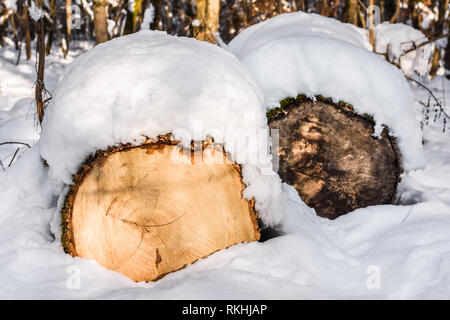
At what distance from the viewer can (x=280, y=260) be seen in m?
1.55

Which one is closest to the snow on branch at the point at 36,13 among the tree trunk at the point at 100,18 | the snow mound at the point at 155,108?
the snow mound at the point at 155,108

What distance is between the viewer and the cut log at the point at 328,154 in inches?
85.3

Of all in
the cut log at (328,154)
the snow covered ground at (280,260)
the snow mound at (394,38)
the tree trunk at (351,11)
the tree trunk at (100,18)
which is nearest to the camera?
the snow covered ground at (280,260)

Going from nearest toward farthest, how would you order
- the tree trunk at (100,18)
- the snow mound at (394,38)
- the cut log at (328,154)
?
the cut log at (328,154) < the snow mound at (394,38) < the tree trunk at (100,18)

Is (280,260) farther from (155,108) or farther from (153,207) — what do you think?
(155,108)

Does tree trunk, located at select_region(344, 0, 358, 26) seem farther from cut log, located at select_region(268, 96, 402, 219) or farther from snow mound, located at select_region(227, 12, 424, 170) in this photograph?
cut log, located at select_region(268, 96, 402, 219)

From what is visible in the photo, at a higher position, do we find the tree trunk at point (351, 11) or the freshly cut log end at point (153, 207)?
the tree trunk at point (351, 11)

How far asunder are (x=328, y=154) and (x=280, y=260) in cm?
Answer: 86

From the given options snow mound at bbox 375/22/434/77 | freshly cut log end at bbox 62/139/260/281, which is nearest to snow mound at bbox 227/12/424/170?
freshly cut log end at bbox 62/139/260/281

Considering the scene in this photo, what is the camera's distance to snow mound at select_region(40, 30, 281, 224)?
143cm

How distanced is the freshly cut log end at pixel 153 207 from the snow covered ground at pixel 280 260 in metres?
0.06

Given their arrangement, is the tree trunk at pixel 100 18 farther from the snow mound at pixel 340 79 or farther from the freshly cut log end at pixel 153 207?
the freshly cut log end at pixel 153 207

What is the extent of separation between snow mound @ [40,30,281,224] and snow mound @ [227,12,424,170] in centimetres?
61
